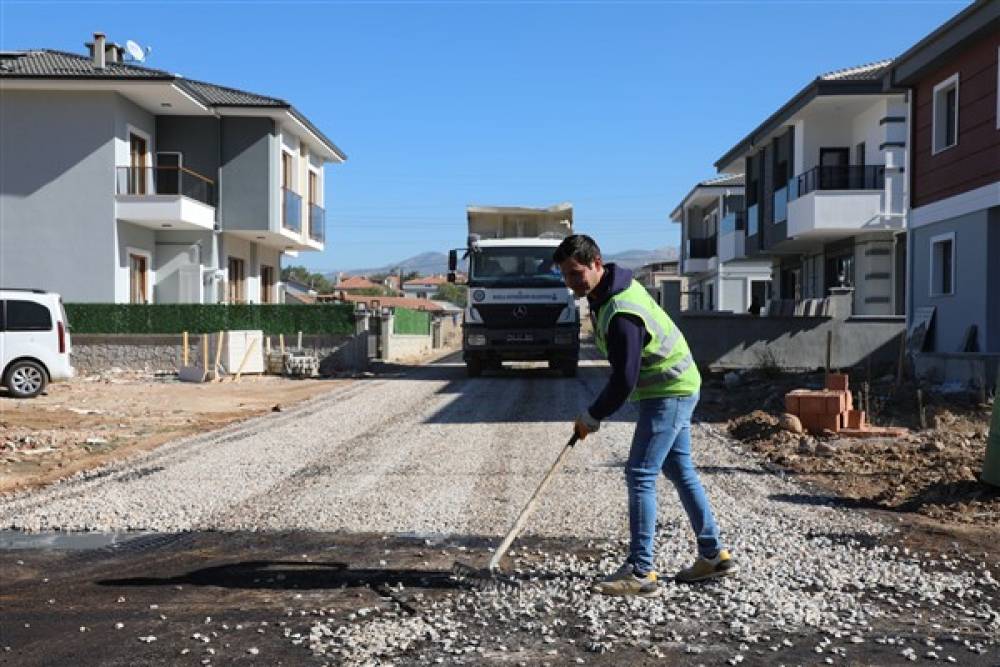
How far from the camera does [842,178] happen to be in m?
25.1

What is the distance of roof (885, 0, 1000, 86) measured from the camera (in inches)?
586

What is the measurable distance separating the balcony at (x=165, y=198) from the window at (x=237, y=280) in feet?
9.21

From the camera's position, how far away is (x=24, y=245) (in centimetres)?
2519

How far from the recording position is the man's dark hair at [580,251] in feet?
17.0

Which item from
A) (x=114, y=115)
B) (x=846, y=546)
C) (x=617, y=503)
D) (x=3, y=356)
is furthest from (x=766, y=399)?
(x=114, y=115)

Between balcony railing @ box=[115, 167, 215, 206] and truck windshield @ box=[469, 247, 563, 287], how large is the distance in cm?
1054

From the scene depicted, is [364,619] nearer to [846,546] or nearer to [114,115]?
[846,546]

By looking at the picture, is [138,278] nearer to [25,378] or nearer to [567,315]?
[25,378]

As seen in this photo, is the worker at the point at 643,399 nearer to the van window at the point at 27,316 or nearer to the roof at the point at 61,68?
the van window at the point at 27,316

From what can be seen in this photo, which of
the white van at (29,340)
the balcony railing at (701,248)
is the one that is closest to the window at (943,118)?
the white van at (29,340)

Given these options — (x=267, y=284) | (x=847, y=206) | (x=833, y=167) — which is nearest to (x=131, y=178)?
(x=267, y=284)

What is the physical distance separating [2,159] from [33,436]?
15956 mm

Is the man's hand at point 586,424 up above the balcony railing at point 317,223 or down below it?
below

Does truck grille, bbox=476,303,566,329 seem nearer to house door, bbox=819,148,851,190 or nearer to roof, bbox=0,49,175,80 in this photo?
house door, bbox=819,148,851,190
